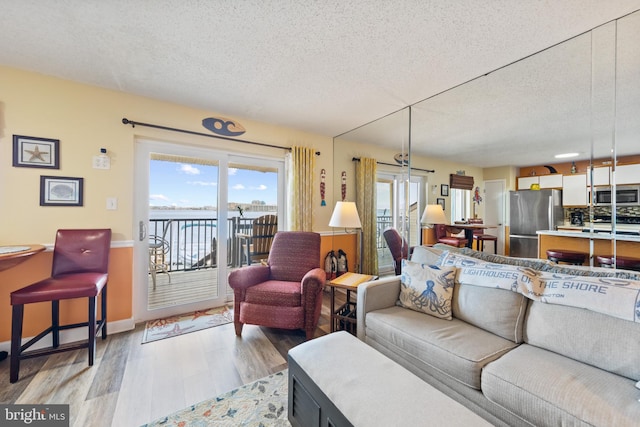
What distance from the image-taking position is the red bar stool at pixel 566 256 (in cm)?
169

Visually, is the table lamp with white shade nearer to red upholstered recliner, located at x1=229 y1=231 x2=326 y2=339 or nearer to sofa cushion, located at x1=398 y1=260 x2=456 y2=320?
Result: red upholstered recliner, located at x1=229 y1=231 x2=326 y2=339

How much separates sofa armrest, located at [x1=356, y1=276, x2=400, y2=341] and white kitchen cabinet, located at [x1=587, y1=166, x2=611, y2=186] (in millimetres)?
1565

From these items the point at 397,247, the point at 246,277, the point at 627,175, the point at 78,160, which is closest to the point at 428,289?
the point at 397,247

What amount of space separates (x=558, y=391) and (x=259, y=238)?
3.05 m

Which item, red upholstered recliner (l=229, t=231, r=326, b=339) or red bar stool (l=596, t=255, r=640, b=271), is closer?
red bar stool (l=596, t=255, r=640, b=271)

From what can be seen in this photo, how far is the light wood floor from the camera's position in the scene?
148 centimetres

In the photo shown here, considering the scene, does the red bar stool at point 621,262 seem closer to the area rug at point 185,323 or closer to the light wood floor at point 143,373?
the light wood floor at point 143,373

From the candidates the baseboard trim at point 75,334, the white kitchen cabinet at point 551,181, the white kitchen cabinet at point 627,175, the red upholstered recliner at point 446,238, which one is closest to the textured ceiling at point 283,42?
the white kitchen cabinet at point 551,181

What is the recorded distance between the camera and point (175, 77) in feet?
7.07

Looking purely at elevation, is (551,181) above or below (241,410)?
above

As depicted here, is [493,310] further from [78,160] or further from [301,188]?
[78,160]

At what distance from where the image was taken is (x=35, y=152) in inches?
82.2

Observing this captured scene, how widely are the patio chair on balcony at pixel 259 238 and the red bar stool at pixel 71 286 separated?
4.80 ft

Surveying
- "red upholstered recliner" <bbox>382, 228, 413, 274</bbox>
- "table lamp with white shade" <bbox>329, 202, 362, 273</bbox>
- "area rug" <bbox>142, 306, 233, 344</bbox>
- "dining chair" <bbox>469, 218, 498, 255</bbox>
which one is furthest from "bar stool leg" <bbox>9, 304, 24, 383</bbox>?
"dining chair" <bbox>469, 218, 498, 255</bbox>
